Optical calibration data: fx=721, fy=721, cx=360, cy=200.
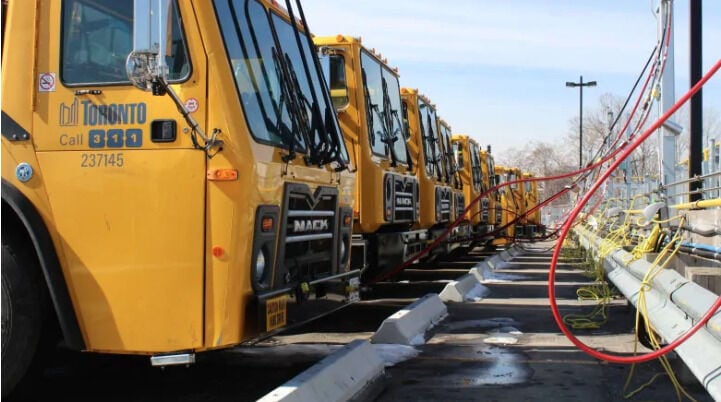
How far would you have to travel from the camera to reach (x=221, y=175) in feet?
13.2

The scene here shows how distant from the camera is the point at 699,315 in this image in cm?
396

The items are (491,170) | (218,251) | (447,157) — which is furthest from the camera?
(491,170)

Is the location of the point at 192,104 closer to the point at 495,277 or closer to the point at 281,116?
the point at 281,116

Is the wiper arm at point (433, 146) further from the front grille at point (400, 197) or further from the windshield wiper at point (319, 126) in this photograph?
the windshield wiper at point (319, 126)

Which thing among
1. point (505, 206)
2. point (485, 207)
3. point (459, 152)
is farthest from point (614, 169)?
point (505, 206)

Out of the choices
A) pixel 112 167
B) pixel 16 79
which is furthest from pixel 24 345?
pixel 16 79

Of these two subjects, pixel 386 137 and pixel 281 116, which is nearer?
pixel 281 116

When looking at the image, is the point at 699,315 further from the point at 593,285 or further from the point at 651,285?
the point at 593,285

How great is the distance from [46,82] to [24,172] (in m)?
0.55

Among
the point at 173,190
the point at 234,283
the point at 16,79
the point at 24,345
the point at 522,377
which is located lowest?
the point at 522,377

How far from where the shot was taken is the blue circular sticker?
164 inches

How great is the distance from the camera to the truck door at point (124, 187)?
402cm

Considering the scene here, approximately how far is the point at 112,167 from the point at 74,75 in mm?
633

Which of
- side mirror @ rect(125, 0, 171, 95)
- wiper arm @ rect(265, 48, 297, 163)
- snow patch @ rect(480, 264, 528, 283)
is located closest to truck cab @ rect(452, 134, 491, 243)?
snow patch @ rect(480, 264, 528, 283)
